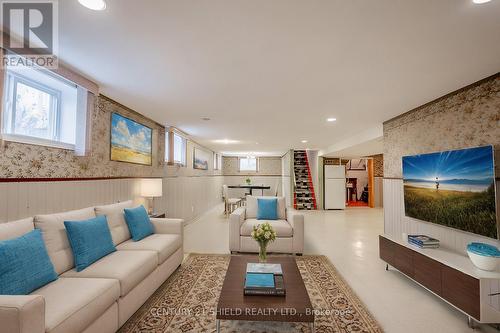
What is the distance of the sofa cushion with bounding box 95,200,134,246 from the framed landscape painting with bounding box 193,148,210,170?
13.9ft

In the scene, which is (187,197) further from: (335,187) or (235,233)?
(335,187)

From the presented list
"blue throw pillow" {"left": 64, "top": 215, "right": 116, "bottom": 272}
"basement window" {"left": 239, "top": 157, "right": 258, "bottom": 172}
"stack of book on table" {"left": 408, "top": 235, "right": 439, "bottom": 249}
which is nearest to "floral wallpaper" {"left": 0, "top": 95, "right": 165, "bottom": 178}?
"blue throw pillow" {"left": 64, "top": 215, "right": 116, "bottom": 272}

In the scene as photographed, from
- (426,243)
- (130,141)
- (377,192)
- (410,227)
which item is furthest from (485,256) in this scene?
(377,192)

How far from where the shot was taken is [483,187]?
91.1 inches

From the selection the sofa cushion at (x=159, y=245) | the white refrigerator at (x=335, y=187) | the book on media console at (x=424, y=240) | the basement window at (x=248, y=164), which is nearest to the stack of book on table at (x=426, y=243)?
the book on media console at (x=424, y=240)

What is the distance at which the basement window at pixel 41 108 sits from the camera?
2.08 meters

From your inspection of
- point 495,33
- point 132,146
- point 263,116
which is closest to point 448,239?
point 495,33

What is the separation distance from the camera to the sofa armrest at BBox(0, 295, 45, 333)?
3.85 feet

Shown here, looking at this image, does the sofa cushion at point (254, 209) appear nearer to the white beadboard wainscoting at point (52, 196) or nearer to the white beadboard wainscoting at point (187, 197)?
the white beadboard wainscoting at point (187, 197)

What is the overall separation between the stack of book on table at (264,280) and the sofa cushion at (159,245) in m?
1.09

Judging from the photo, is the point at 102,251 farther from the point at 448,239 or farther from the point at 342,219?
the point at 342,219

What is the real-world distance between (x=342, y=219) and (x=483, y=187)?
4.94 m

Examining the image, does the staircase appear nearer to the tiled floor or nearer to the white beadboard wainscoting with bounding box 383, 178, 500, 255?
the tiled floor

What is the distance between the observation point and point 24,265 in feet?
5.17
